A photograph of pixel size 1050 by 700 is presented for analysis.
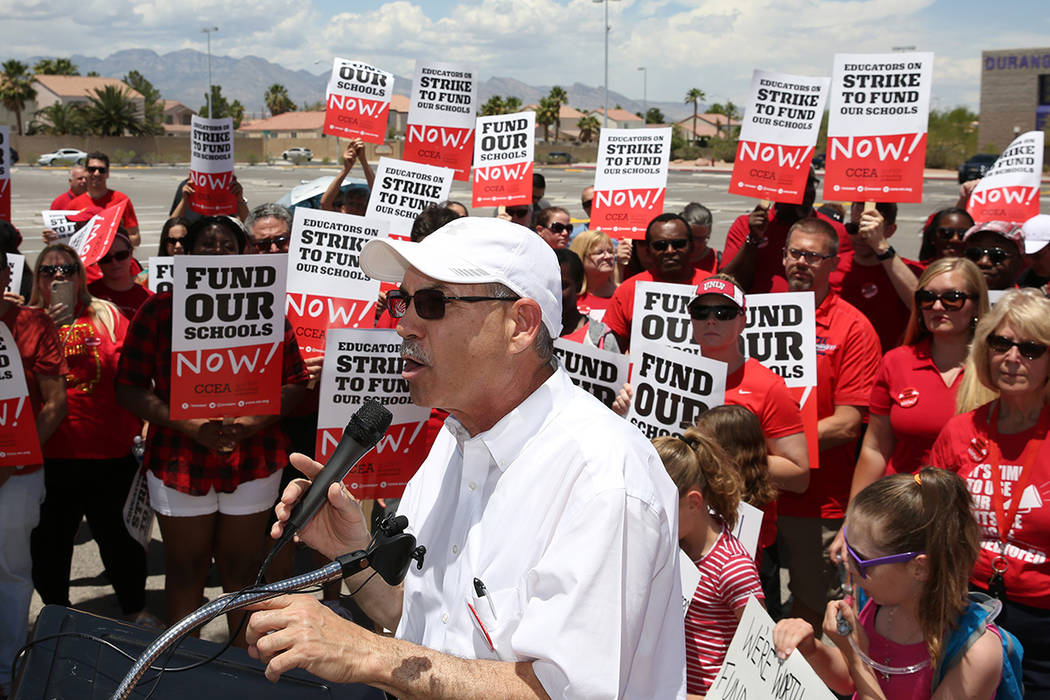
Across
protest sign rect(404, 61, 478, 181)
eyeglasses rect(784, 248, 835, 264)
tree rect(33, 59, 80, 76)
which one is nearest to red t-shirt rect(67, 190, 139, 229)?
protest sign rect(404, 61, 478, 181)

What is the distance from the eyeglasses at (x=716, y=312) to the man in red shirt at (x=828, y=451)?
71 centimetres

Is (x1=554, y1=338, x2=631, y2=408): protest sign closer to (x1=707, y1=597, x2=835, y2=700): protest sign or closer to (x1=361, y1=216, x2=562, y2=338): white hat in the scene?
(x1=707, y1=597, x2=835, y2=700): protest sign

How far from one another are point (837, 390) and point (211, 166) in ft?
18.6

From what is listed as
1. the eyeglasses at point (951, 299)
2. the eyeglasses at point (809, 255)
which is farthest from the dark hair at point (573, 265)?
the eyeglasses at point (951, 299)

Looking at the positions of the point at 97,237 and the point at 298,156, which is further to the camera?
the point at 298,156

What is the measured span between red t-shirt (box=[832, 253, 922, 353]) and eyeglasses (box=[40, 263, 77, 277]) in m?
4.64

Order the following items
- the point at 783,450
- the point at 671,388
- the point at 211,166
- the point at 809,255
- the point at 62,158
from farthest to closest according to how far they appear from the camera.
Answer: the point at 62,158 < the point at 211,166 < the point at 809,255 < the point at 671,388 < the point at 783,450

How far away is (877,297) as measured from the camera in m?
6.00

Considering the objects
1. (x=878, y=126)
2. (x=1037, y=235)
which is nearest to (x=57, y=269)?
(x=878, y=126)

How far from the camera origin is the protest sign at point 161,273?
6020 mm

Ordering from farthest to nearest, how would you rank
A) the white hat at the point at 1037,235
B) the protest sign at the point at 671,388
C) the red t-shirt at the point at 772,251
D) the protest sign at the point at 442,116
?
1. the protest sign at the point at 442,116
2. the red t-shirt at the point at 772,251
3. the white hat at the point at 1037,235
4. the protest sign at the point at 671,388

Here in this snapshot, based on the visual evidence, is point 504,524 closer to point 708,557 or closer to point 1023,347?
point 708,557

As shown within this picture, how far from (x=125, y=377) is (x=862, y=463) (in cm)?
351

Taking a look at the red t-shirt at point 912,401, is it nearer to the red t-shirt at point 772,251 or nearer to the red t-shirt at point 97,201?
the red t-shirt at point 772,251
